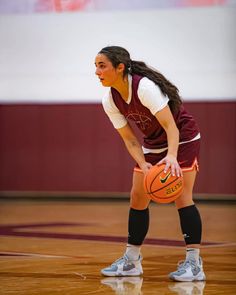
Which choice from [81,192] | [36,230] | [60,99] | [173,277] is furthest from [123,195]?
[173,277]

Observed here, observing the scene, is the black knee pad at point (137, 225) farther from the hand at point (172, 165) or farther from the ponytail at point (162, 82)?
the ponytail at point (162, 82)

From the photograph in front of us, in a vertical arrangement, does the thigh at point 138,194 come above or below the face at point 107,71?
below

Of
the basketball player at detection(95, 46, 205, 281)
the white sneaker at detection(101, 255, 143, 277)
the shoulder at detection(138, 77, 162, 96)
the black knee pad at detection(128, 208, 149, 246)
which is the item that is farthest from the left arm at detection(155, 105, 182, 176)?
the white sneaker at detection(101, 255, 143, 277)

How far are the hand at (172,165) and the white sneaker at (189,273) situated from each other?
566 mm

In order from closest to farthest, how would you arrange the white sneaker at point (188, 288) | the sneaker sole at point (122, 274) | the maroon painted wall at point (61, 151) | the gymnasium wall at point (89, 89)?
the white sneaker at point (188, 288)
the sneaker sole at point (122, 274)
the gymnasium wall at point (89, 89)
the maroon painted wall at point (61, 151)

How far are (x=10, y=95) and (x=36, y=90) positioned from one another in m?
0.36

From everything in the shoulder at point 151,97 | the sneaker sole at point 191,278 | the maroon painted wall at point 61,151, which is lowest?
the maroon painted wall at point 61,151

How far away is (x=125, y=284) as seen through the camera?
13.0 feet

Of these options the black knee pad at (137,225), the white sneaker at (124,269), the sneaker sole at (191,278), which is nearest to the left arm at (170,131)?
the black knee pad at (137,225)

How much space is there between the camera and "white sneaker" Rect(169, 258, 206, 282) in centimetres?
404

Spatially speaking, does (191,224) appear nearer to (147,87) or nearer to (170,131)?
(170,131)

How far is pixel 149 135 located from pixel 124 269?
81 cm

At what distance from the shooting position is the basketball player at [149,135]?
400 centimetres

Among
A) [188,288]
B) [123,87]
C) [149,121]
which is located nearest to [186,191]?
[149,121]
